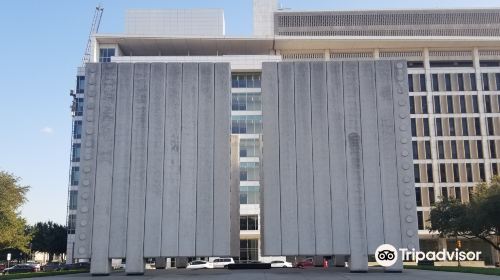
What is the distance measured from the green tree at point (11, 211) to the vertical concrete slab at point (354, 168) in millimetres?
35226

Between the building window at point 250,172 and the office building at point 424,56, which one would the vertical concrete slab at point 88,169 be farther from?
the office building at point 424,56

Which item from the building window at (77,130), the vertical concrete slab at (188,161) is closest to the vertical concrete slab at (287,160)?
the vertical concrete slab at (188,161)

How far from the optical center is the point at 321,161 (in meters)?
35.4

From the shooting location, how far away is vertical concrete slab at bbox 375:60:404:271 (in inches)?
1359

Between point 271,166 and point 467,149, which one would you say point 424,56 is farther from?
point 271,166

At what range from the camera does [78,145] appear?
86375 millimetres

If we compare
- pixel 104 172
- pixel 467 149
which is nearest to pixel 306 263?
pixel 104 172

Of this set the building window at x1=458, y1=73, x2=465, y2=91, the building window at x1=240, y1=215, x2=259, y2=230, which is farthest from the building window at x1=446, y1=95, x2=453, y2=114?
the building window at x1=240, y1=215, x2=259, y2=230

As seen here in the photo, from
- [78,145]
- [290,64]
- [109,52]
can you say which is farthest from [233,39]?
[290,64]

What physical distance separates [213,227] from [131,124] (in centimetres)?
918

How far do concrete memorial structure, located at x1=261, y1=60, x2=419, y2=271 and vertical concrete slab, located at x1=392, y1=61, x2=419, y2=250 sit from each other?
2.6 inches

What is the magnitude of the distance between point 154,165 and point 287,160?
30.0 feet

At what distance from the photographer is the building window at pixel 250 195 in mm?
75375

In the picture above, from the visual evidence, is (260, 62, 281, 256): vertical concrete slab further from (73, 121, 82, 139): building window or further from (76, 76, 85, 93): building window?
(73, 121, 82, 139): building window
